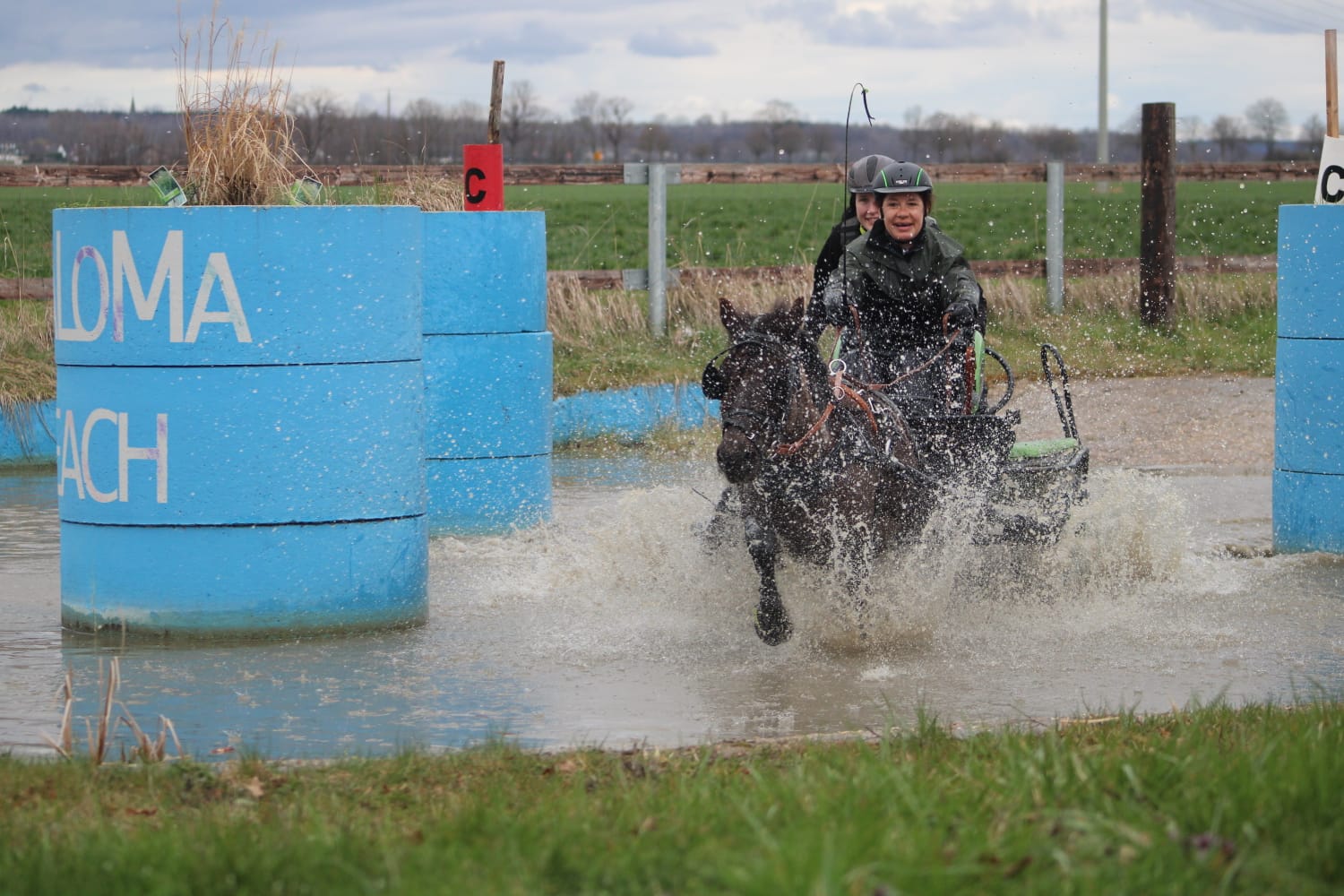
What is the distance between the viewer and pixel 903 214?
8.30m

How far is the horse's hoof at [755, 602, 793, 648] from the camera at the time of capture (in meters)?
7.07

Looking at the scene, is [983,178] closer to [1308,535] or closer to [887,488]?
[1308,535]

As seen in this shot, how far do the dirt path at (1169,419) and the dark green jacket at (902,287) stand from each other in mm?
5106

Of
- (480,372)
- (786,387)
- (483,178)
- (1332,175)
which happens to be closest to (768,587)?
(786,387)

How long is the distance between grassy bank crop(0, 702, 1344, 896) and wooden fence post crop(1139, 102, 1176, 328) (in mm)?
14244

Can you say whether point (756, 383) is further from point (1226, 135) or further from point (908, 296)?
point (1226, 135)

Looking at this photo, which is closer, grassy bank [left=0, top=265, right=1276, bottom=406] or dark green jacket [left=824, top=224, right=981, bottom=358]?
dark green jacket [left=824, top=224, right=981, bottom=358]

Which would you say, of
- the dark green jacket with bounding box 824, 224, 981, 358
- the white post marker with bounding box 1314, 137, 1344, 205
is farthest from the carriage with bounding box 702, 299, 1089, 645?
the white post marker with bounding box 1314, 137, 1344, 205

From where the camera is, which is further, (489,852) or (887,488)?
(887,488)

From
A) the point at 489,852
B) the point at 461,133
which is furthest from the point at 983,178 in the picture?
the point at 461,133

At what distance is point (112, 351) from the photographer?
739 centimetres

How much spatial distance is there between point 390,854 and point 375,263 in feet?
14.1

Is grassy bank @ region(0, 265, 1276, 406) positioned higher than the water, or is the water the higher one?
grassy bank @ region(0, 265, 1276, 406)

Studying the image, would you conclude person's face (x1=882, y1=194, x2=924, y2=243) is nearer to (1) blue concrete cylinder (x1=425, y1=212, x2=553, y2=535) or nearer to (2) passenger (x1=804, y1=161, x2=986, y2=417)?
(2) passenger (x1=804, y1=161, x2=986, y2=417)
